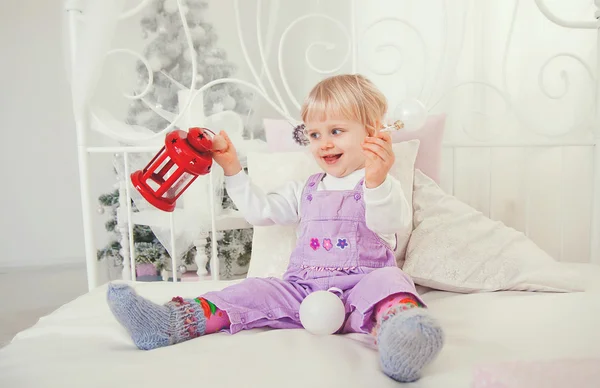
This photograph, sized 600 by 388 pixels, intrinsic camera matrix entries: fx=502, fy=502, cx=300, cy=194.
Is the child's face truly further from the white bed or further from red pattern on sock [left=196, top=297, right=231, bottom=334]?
red pattern on sock [left=196, top=297, right=231, bottom=334]

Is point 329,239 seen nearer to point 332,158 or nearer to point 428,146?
point 332,158

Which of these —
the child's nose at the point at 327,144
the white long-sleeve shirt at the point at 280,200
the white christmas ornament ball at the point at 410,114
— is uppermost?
the white christmas ornament ball at the point at 410,114

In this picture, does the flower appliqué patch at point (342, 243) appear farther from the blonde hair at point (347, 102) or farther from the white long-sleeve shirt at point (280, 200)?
the blonde hair at point (347, 102)

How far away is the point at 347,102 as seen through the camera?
0.98 m

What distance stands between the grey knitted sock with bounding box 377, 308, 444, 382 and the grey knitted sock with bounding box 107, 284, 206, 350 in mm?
351

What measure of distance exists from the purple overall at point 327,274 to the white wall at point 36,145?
2119 millimetres

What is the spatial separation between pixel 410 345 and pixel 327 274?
0.34 meters

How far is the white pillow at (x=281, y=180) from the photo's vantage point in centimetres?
115

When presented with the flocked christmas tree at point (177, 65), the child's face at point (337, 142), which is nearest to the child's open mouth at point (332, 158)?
the child's face at point (337, 142)

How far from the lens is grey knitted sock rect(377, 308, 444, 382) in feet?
2.10

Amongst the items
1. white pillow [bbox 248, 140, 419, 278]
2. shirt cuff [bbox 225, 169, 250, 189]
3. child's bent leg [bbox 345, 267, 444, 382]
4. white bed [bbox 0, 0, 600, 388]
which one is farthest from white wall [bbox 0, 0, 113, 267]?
child's bent leg [bbox 345, 267, 444, 382]

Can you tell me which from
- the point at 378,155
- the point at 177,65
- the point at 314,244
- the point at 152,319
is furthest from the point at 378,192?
the point at 177,65

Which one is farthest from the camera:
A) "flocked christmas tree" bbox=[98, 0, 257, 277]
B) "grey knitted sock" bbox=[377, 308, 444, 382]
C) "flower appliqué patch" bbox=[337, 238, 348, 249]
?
"flocked christmas tree" bbox=[98, 0, 257, 277]

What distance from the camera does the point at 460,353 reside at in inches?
29.2
